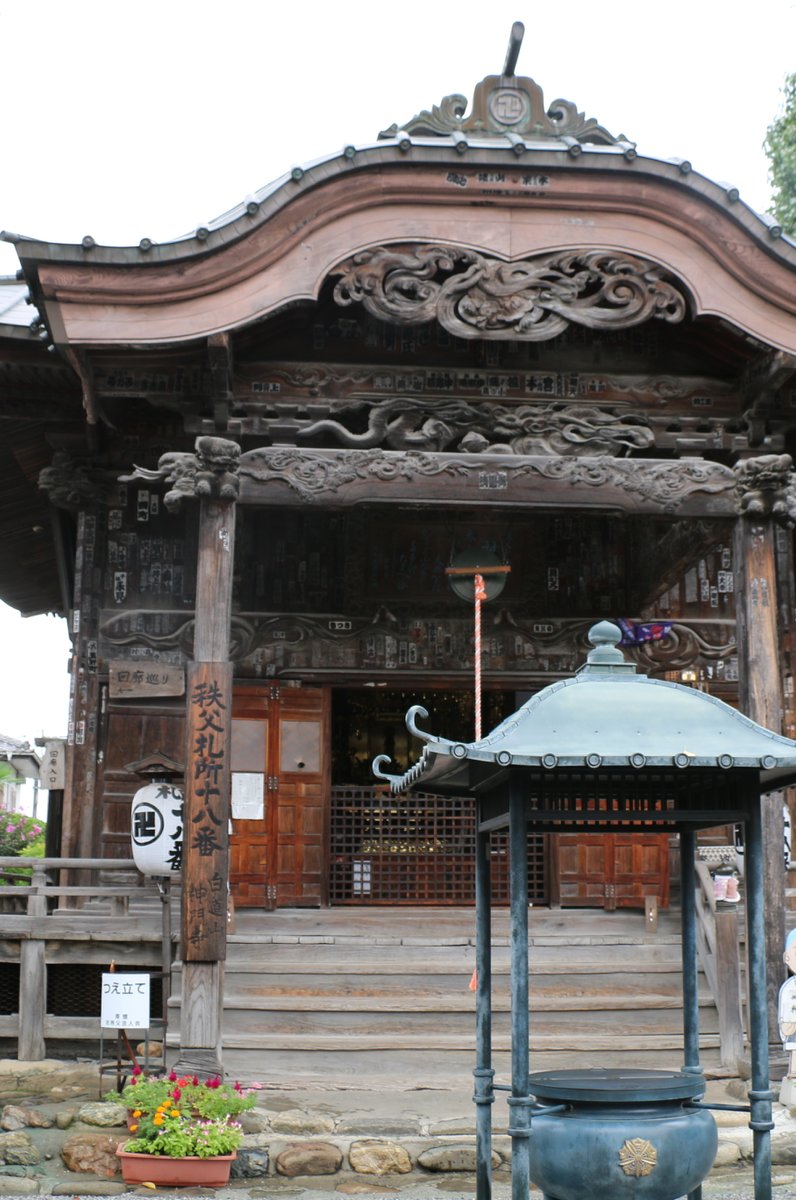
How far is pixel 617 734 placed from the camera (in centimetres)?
691

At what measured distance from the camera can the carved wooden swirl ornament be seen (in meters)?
12.0

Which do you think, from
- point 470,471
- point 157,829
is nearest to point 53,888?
point 157,829

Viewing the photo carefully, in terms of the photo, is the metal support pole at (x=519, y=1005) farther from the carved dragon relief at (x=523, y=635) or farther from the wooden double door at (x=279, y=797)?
the carved dragon relief at (x=523, y=635)

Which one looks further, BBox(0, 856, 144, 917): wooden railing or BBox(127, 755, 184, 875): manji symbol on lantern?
BBox(127, 755, 184, 875): manji symbol on lantern

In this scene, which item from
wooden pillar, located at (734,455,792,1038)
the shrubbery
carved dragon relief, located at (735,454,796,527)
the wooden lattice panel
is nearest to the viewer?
wooden pillar, located at (734,455,792,1038)

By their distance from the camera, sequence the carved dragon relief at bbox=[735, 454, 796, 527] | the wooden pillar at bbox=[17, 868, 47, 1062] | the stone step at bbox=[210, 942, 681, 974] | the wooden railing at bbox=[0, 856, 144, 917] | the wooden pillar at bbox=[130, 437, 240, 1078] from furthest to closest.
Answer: the stone step at bbox=[210, 942, 681, 974] → the wooden railing at bbox=[0, 856, 144, 917] → the carved dragon relief at bbox=[735, 454, 796, 527] → the wooden pillar at bbox=[17, 868, 47, 1062] → the wooden pillar at bbox=[130, 437, 240, 1078]

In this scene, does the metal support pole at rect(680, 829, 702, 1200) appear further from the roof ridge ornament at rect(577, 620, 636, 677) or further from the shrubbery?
the shrubbery

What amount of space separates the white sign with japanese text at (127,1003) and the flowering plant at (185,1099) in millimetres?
869

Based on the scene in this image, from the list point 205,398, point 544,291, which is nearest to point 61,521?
point 205,398

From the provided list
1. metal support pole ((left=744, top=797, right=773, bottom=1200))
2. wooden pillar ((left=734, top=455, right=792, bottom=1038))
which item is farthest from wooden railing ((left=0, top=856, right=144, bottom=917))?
metal support pole ((left=744, top=797, right=773, bottom=1200))

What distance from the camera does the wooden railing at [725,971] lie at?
11.6 m

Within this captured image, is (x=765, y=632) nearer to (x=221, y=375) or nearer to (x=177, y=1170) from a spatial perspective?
(x=221, y=375)

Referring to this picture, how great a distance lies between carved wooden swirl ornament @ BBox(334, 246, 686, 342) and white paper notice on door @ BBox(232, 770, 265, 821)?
6.14 meters

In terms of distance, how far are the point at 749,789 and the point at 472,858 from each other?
9.29m
